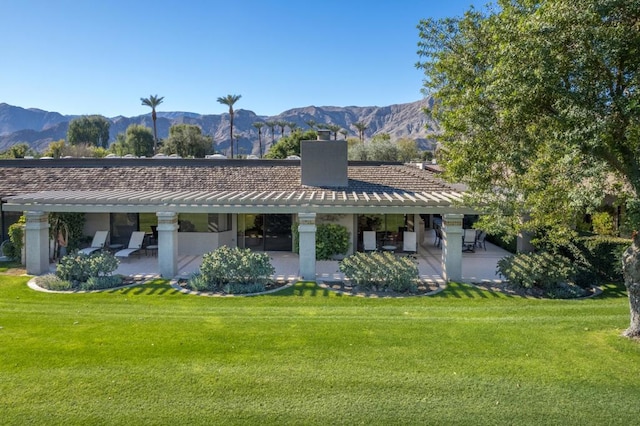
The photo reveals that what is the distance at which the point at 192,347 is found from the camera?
8.30m

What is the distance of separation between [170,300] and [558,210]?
10000 millimetres

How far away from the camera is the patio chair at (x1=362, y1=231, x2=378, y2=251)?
60.6 feet

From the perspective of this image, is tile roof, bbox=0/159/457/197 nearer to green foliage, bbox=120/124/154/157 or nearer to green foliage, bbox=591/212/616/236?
green foliage, bbox=591/212/616/236

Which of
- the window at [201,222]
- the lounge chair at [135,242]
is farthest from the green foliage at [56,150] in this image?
the window at [201,222]

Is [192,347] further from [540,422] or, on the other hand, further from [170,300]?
[540,422]

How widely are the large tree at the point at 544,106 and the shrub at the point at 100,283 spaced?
422 inches

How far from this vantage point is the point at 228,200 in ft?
50.1

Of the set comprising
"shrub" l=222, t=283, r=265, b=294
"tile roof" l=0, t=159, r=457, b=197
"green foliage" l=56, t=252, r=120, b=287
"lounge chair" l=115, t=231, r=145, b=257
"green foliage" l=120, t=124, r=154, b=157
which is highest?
"green foliage" l=120, t=124, r=154, b=157

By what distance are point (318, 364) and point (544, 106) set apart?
591cm

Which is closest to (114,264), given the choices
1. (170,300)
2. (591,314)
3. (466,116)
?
(170,300)

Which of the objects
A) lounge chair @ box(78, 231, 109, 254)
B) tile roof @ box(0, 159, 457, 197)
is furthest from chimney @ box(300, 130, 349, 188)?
lounge chair @ box(78, 231, 109, 254)

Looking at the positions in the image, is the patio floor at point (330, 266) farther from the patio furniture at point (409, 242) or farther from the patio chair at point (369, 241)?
the patio chair at point (369, 241)

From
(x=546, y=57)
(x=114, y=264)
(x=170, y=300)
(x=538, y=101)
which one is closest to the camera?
(x=546, y=57)

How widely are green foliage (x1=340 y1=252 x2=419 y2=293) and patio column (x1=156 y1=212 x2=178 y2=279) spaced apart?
5.90 metres
